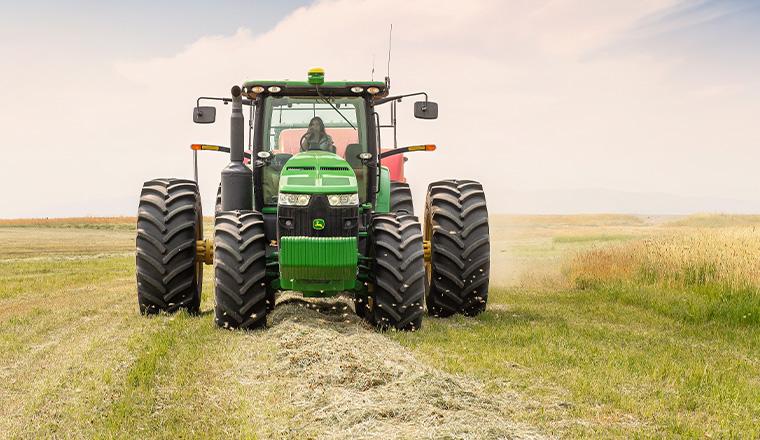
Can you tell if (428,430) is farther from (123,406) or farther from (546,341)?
(546,341)

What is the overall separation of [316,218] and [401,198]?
128 inches

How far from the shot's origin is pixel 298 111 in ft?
25.9

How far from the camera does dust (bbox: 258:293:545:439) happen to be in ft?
13.4

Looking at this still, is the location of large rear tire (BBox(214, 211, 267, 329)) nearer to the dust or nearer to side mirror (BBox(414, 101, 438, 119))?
the dust

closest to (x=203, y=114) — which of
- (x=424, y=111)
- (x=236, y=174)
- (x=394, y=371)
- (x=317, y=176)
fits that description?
(x=236, y=174)

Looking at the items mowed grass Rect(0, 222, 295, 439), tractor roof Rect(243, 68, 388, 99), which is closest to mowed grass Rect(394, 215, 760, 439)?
mowed grass Rect(0, 222, 295, 439)

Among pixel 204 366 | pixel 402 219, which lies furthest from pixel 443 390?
pixel 402 219

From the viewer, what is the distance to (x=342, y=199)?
6543 mm

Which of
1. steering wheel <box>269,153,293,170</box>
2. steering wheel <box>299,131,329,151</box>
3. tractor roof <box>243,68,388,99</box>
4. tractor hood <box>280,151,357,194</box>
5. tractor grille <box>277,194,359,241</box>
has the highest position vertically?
tractor roof <box>243,68,388,99</box>

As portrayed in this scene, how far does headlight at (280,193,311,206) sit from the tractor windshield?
0.90 metres

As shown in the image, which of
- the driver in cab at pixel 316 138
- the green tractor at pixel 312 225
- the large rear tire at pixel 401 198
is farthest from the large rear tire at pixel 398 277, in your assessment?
the large rear tire at pixel 401 198

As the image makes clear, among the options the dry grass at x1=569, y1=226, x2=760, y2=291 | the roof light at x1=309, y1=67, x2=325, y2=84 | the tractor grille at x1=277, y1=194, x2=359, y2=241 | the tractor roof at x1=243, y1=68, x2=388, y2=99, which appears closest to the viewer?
the tractor grille at x1=277, y1=194, x2=359, y2=241

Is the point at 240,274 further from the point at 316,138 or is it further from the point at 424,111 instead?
the point at 424,111

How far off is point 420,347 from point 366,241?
5.10 ft
